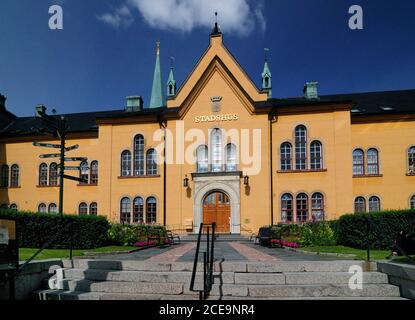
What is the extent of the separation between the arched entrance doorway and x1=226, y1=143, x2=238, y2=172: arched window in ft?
6.28

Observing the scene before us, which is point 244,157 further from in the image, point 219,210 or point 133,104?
point 133,104

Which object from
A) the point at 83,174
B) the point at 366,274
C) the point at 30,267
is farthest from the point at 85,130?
the point at 366,274

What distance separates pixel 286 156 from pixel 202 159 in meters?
6.01

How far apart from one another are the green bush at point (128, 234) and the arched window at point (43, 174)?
52.0ft

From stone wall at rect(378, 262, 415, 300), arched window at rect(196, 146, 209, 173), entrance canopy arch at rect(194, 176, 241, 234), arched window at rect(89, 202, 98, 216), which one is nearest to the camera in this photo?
stone wall at rect(378, 262, 415, 300)

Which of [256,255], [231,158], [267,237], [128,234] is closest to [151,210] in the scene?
[231,158]

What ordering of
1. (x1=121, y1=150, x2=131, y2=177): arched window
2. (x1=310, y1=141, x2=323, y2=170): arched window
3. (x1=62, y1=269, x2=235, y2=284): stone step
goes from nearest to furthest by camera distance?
(x1=62, y1=269, x2=235, y2=284): stone step → (x1=310, y1=141, x2=323, y2=170): arched window → (x1=121, y1=150, x2=131, y2=177): arched window

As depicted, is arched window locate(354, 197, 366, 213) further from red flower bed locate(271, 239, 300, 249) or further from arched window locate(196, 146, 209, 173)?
red flower bed locate(271, 239, 300, 249)

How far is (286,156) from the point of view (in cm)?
2595

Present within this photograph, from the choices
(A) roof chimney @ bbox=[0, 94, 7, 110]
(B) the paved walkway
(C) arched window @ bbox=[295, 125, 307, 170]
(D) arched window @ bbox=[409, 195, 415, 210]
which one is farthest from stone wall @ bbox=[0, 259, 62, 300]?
(A) roof chimney @ bbox=[0, 94, 7, 110]

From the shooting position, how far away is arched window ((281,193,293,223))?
25.1 metres

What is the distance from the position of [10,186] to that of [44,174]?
3.26 metres

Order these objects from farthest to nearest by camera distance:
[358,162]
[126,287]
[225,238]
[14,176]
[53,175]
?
1. [14,176]
2. [53,175]
3. [358,162]
4. [225,238]
5. [126,287]
